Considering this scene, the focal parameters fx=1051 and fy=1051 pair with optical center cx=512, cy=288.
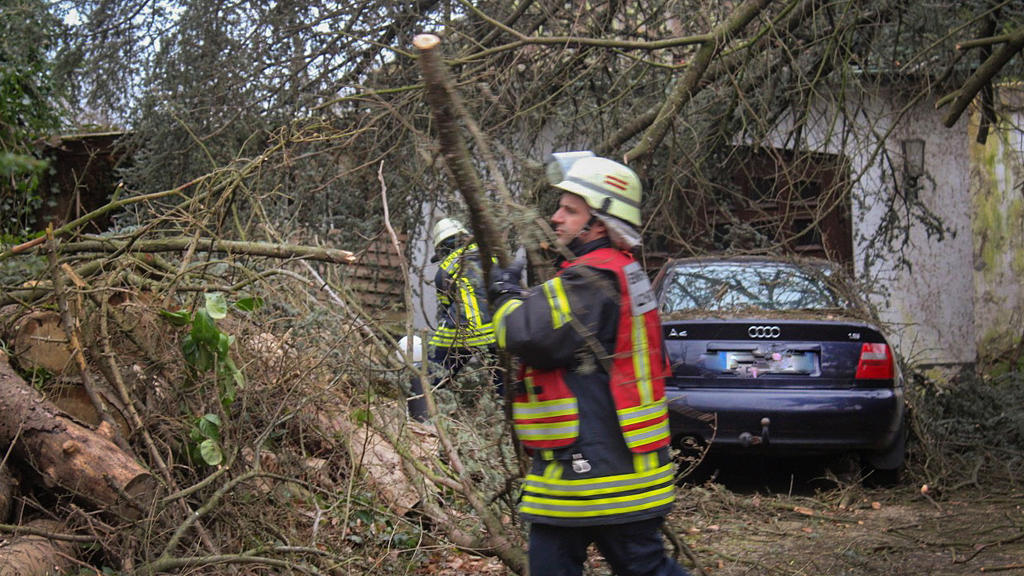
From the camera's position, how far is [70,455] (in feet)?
13.5

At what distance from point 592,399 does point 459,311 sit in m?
1.25

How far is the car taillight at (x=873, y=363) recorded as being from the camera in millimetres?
6457

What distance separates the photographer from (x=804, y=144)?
300 inches

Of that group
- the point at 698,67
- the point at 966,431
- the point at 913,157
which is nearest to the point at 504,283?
the point at 698,67

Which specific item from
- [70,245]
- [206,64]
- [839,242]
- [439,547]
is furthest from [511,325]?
[839,242]

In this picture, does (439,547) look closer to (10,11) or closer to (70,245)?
(70,245)

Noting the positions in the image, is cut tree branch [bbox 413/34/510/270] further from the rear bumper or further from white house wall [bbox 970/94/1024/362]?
white house wall [bbox 970/94/1024/362]

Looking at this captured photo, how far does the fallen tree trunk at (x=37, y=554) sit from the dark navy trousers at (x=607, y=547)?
6.15 feet

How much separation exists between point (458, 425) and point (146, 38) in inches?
205

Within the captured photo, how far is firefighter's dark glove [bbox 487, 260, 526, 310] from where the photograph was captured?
316 centimetres

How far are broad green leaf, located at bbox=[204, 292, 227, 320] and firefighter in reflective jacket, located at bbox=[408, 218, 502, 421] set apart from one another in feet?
2.91

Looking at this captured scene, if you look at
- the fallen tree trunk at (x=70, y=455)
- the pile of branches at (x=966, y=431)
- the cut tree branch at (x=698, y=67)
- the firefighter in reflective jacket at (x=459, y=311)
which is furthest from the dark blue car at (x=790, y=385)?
the fallen tree trunk at (x=70, y=455)

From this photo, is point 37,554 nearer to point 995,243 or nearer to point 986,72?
point 986,72

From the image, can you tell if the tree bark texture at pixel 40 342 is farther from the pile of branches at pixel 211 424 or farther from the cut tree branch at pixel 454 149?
the cut tree branch at pixel 454 149
